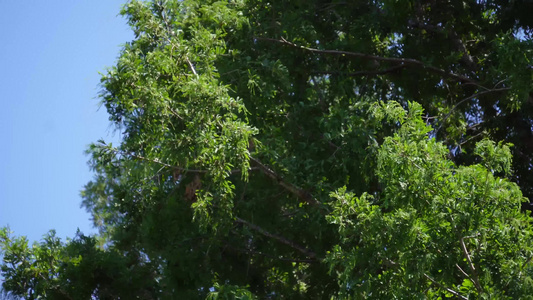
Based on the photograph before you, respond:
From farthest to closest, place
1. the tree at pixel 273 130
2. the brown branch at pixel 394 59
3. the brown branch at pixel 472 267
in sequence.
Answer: the brown branch at pixel 394 59, the tree at pixel 273 130, the brown branch at pixel 472 267

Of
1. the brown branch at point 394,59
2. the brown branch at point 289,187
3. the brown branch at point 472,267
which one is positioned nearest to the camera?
the brown branch at point 472,267

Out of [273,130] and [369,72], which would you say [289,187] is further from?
[369,72]

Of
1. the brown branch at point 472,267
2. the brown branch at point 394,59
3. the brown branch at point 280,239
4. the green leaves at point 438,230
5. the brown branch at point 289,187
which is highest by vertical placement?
the brown branch at point 394,59

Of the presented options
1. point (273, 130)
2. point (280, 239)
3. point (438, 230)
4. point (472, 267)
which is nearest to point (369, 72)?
point (273, 130)

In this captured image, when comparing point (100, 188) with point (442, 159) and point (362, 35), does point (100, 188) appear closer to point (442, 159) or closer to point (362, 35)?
point (362, 35)

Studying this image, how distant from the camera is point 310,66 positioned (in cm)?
1458

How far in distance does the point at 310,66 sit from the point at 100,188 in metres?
11.3

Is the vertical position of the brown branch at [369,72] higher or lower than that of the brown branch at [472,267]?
higher

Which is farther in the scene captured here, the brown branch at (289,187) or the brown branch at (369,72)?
the brown branch at (369,72)

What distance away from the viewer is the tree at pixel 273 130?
11.1 meters

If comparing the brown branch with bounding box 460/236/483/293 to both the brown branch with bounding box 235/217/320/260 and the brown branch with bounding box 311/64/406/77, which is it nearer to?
the brown branch with bounding box 235/217/320/260

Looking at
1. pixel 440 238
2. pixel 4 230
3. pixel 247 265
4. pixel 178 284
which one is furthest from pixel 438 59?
pixel 4 230

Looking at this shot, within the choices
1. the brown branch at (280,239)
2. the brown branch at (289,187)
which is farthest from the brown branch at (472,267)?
the brown branch at (280,239)

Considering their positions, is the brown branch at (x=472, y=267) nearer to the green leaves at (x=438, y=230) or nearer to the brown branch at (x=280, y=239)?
the green leaves at (x=438, y=230)
